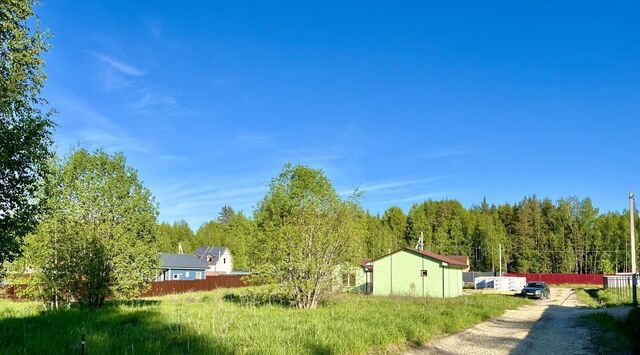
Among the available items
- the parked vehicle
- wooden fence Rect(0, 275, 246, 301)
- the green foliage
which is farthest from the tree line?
the green foliage

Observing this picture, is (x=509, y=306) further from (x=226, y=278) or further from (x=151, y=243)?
(x=226, y=278)

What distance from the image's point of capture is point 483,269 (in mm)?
83750

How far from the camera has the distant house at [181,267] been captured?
5488 centimetres

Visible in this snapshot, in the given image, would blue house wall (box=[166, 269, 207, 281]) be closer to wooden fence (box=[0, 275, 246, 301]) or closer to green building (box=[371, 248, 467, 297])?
wooden fence (box=[0, 275, 246, 301])

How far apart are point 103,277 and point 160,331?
8.04 metres

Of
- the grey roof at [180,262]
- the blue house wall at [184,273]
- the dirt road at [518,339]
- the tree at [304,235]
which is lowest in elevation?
the blue house wall at [184,273]

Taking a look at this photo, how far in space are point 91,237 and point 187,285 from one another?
24.0 meters

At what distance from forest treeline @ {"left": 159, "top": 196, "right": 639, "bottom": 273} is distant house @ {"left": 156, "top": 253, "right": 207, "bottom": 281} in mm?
17105

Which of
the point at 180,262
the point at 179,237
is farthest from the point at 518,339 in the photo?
the point at 179,237

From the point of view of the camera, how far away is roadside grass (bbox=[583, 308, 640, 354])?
1202 centimetres

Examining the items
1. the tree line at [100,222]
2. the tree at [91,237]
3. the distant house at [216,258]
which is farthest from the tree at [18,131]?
the distant house at [216,258]

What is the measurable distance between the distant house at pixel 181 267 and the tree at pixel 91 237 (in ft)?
118

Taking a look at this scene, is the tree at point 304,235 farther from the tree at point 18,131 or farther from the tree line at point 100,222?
the tree at point 18,131

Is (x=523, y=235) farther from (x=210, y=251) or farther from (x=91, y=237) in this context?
(x=91, y=237)
